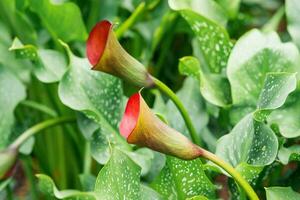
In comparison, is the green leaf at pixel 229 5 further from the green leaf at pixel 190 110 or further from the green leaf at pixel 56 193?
the green leaf at pixel 56 193

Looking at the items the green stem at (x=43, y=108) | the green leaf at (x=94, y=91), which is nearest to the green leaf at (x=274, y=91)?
the green leaf at (x=94, y=91)

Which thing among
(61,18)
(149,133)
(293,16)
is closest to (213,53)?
(293,16)

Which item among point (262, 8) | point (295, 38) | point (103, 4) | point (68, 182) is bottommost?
point (68, 182)

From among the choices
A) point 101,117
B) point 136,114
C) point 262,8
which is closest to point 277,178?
point 101,117

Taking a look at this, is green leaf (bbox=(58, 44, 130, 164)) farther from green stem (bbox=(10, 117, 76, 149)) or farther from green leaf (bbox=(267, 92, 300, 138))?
green leaf (bbox=(267, 92, 300, 138))

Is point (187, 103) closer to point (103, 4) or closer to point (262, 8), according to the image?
point (103, 4)

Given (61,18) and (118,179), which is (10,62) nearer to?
(61,18)
